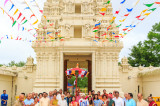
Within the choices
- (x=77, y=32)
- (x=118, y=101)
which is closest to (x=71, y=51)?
(x=77, y=32)

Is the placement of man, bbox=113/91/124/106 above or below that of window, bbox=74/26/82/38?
below

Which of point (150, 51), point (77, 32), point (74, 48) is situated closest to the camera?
point (74, 48)

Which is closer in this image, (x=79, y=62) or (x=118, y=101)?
(x=118, y=101)

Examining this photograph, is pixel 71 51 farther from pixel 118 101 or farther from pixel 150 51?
pixel 150 51

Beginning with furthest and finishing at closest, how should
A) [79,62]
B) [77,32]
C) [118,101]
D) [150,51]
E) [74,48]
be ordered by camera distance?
[150,51]
[79,62]
[77,32]
[74,48]
[118,101]

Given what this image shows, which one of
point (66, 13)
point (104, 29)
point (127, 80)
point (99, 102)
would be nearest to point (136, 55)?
point (127, 80)

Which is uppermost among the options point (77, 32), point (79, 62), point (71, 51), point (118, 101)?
point (77, 32)

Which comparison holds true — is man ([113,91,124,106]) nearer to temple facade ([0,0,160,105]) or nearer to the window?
temple facade ([0,0,160,105])

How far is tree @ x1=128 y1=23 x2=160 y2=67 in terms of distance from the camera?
111ft

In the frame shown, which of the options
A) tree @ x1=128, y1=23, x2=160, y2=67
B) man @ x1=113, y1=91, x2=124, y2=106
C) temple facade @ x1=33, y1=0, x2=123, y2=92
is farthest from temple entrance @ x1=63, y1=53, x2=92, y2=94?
man @ x1=113, y1=91, x2=124, y2=106

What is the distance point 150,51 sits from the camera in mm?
34312

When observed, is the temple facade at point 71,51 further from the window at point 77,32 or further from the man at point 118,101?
the man at point 118,101

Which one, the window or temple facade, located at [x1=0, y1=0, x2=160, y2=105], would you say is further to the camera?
the window

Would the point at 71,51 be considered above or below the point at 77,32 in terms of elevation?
below
